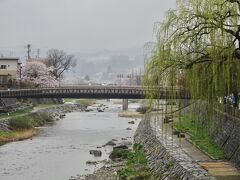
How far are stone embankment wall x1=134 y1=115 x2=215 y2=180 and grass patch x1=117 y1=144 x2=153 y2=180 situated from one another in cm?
37

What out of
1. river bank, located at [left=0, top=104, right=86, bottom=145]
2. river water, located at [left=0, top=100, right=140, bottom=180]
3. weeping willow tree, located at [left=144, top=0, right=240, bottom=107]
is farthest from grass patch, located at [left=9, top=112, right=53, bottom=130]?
weeping willow tree, located at [left=144, top=0, right=240, bottom=107]

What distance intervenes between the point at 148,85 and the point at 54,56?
290 feet

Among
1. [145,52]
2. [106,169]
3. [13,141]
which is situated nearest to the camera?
[145,52]

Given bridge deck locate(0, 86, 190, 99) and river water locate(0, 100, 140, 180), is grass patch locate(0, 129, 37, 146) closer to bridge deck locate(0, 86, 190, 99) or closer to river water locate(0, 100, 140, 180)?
river water locate(0, 100, 140, 180)

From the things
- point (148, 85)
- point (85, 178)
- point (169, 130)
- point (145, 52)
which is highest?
point (145, 52)

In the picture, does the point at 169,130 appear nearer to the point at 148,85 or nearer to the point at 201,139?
the point at 201,139

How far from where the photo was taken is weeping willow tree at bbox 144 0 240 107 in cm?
→ 1655

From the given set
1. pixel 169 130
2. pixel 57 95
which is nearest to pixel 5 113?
pixel 57 95

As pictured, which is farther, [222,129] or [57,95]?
[57,95]

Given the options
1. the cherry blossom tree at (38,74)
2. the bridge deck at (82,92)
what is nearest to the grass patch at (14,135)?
the bridge deck at (82,92)

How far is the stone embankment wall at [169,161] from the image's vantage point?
18.1 meters

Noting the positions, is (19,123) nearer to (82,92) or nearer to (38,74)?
(82,92)

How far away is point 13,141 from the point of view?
41.8m

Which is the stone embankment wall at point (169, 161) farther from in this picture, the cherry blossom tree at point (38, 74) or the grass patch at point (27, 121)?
the cherry blossom tree at point (38, 74)
